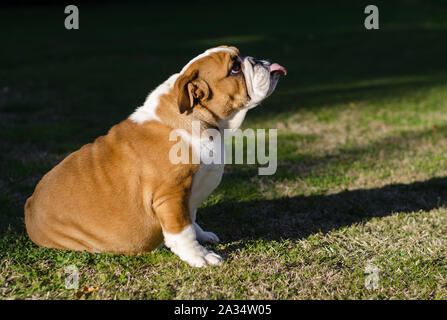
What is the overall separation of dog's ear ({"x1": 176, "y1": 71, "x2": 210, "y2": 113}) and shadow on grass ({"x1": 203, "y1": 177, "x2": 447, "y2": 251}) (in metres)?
1.19

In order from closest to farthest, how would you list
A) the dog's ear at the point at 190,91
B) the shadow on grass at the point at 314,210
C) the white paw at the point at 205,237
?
1. the dog's ear at the point at 190,91
2. the white paw at the point at 205,237
3. the shadow on grass at the point at 314,210

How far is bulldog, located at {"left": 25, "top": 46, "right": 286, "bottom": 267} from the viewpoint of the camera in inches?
132

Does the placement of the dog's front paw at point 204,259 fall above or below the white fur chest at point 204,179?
below

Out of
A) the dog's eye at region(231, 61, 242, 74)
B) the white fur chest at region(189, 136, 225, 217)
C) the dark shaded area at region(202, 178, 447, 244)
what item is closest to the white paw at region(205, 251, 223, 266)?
the white fur chest at region(189, 136, 225, 217)

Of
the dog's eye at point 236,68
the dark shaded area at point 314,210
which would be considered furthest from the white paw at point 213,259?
the dog's eye at point 236,68

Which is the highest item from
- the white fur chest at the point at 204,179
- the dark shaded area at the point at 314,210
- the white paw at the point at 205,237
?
the white fur chest at the point at 204,179

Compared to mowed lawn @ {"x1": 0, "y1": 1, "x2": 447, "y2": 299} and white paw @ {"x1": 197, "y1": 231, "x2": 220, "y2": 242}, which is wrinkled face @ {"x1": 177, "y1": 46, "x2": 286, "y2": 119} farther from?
mowed lawn @ {"x1": 0, "y1": 1, "x2": 447, "y2": 299}

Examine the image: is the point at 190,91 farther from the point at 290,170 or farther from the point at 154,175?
the point at 290,170

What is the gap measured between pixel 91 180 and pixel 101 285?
0.69 meters

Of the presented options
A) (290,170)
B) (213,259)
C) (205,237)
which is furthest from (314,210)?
(213,259)

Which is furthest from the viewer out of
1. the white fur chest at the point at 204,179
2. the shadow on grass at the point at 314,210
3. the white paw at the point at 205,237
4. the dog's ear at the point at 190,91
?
the shadow on grass at the point at 314,210

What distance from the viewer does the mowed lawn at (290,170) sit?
3.38 metres

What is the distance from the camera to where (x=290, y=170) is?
571 cm

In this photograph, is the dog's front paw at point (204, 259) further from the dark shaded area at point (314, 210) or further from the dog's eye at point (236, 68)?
the dog's eye at point (236, 68)
